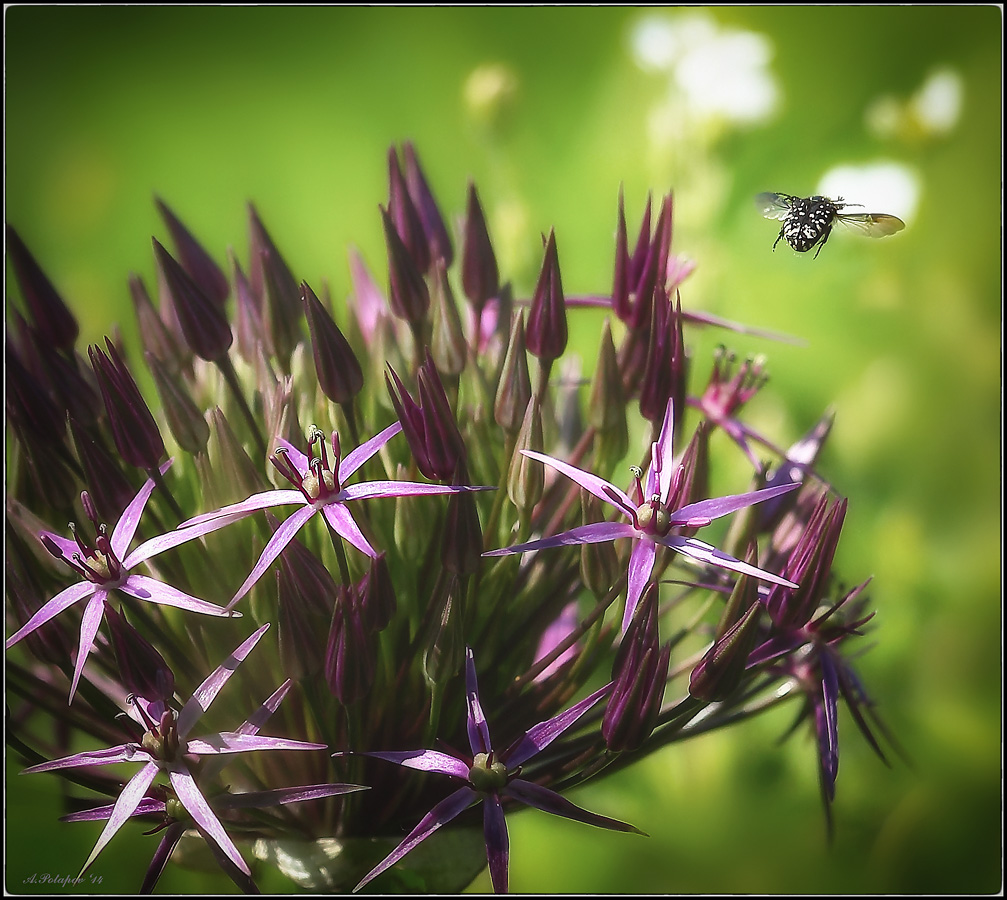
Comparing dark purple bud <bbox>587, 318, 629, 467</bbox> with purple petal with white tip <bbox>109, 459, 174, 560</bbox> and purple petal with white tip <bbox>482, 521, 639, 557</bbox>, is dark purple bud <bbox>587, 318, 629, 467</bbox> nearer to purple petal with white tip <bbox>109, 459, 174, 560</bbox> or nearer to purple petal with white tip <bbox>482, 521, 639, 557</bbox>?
purple petal with white tip <bbox>482, 521, 639, 557</bbox>

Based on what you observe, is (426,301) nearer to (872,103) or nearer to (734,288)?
(734,288)

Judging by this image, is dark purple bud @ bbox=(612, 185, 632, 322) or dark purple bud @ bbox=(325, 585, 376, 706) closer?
dark purple bud @ bbox=(325, 585, 376, 706)

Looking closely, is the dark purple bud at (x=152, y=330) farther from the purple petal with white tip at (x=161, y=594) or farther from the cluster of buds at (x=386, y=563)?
the purple petal with white tip at (x=161, y=594)

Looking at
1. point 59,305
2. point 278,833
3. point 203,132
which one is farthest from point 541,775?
point 203,132

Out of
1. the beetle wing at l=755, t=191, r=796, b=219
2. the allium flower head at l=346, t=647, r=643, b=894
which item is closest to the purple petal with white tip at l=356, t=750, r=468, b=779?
the allium flower head at l=346, t=647, r=643, b=894

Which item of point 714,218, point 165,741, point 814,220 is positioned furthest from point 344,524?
point 714,218

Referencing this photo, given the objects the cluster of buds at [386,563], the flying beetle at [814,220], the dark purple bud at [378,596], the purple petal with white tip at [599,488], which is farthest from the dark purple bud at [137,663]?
the flying beetle at [814,220]
